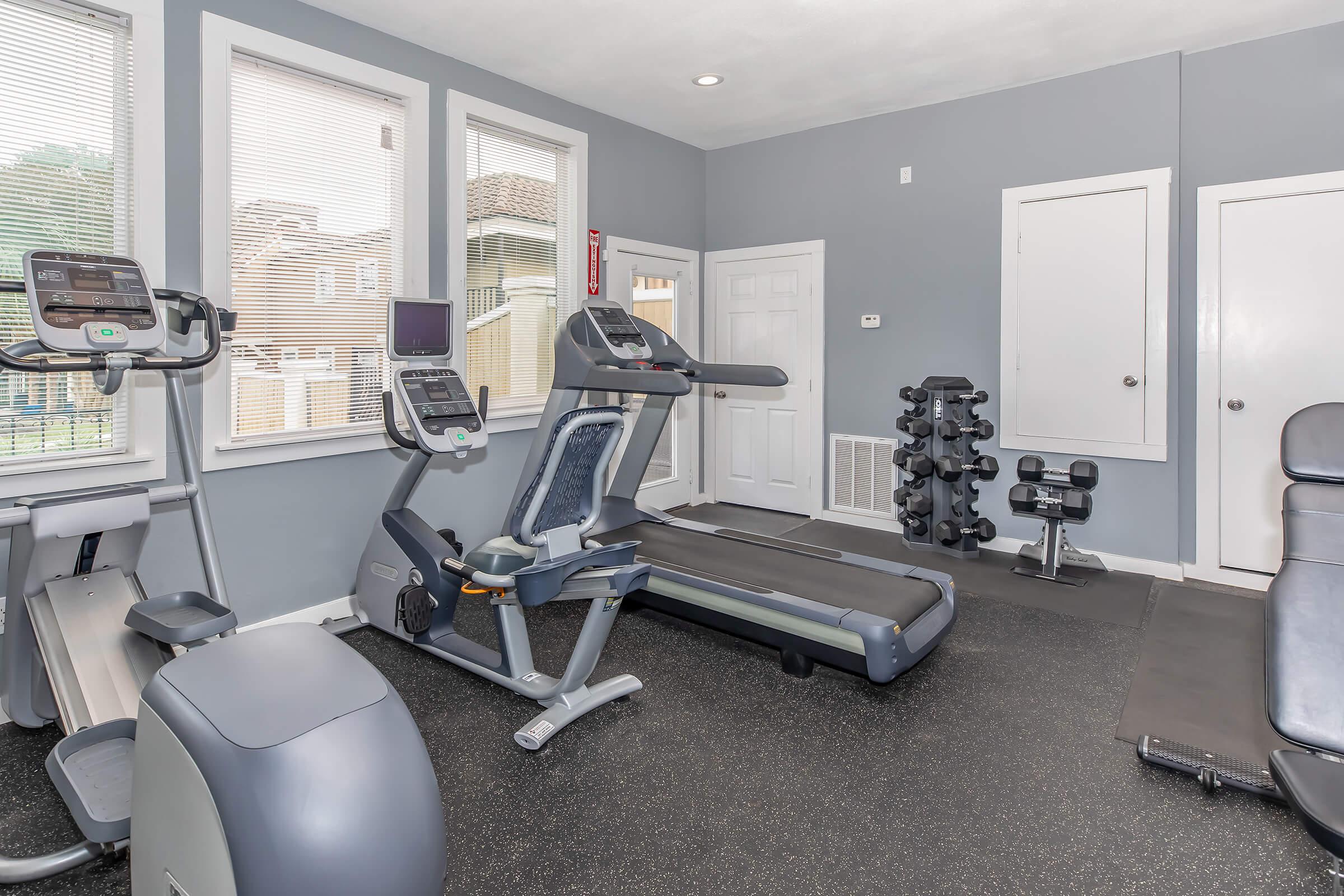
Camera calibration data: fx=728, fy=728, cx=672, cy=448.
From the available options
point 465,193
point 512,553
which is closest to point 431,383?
point 512,553

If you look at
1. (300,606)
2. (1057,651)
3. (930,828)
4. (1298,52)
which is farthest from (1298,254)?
(300,606)

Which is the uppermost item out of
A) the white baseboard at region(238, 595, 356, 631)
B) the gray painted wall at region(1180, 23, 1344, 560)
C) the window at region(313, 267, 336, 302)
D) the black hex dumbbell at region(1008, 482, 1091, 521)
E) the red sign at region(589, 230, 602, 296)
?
the gray painted wall at region(1180, 23, 1344, 560)

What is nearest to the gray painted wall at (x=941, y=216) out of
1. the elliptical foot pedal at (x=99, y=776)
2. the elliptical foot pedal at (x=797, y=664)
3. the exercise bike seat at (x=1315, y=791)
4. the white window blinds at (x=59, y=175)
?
the elliptical foot pedal at (x=797, y=664)

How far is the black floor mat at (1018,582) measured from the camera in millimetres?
3564

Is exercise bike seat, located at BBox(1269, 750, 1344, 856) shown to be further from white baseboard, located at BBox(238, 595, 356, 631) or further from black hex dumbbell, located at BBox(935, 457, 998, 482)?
white baseboard, located at BBox(238, 595, 356, 631)

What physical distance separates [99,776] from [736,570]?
2.25m

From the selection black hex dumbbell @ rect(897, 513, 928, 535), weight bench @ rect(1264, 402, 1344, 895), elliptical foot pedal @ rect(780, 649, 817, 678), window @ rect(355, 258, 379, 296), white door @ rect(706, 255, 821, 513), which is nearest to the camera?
weight bench @ rect(1264, 402, 1344, 895)

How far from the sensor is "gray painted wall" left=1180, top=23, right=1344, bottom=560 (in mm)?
3539

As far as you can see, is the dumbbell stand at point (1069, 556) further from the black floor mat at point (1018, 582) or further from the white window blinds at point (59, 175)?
the white window blinds at point (59, 175)

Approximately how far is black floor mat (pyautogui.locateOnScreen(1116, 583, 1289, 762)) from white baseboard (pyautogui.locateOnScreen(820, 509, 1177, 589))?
0.29m

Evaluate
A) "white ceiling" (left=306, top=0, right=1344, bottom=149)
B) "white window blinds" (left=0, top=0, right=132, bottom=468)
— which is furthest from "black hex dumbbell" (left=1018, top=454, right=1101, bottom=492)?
"white window blinds" (left=0, top=0, right=132, bottom=468)

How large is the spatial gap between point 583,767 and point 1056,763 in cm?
145

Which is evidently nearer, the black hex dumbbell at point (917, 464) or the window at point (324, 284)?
the window at point (324, 284)

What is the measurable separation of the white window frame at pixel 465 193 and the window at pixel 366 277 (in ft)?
1.28
